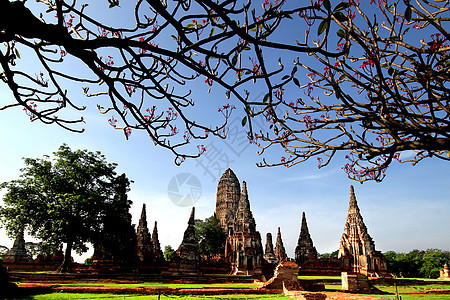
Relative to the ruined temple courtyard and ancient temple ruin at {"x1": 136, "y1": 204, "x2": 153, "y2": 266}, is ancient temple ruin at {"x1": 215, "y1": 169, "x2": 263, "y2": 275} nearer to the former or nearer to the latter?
the ruined temple courtyard

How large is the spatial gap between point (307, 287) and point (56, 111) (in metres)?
12.4

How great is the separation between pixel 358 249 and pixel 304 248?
5.53 meters

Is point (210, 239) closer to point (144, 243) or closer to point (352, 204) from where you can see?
point (144, 243)

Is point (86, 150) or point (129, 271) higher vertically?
point (86, 150)

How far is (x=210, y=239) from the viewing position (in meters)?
44.6

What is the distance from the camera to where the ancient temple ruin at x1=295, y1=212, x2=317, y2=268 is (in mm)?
30494

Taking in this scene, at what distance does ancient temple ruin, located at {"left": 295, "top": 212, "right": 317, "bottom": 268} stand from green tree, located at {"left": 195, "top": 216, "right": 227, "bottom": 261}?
14.8m

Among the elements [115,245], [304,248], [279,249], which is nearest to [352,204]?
[304,248]

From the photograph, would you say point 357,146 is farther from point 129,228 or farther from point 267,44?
point 129,228

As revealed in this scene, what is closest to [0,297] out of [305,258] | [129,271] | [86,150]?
[129,271]

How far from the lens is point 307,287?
12.5m

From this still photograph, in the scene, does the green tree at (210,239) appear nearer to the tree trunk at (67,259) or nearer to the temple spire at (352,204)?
the temple spire at (352,204)

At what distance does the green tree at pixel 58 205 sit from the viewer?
17.5 meters

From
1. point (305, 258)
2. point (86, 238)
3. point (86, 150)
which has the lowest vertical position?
point (305, 258)
